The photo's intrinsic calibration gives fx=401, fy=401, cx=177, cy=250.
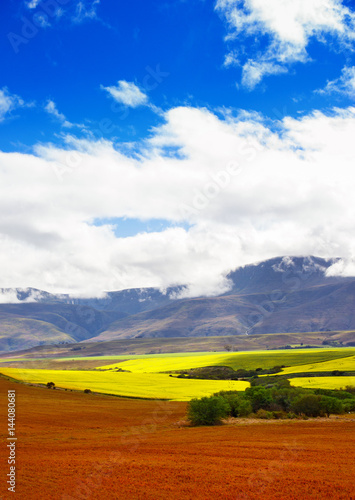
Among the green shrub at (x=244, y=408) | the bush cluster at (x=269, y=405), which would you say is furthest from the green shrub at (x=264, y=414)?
the green shrub at (x=244, y=408)

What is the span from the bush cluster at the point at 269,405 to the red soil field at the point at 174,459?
345 cm

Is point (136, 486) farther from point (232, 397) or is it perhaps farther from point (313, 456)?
point (232, 397)

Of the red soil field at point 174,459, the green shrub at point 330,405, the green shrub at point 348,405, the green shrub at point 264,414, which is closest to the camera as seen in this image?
the red soil field at point 174,459

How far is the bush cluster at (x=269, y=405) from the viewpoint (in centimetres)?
5403

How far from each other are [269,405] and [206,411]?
513 inches

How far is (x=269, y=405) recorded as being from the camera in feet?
202

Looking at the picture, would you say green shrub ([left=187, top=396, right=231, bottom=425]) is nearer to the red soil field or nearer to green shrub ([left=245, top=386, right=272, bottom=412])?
the red soil field

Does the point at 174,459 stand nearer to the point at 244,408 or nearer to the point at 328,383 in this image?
the point at 244,408

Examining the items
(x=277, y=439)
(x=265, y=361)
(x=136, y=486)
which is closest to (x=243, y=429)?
(x=277, y=439)

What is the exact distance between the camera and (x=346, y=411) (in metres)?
60.8

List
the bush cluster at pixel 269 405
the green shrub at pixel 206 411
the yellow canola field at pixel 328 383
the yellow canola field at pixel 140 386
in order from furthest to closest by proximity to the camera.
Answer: the yellow canola field at pixel 140 386 < the yellow canola field at pixel 328 383 < the bush cluster at pixel 269 405 < the green shrub at pixel 206 411

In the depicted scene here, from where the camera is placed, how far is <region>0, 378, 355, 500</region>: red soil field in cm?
2406

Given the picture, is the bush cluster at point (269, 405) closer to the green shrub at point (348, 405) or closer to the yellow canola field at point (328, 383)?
the green shrub at point (348, 405)

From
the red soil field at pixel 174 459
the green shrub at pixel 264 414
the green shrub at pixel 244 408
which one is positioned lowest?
the green shrub at pixel 264 414
